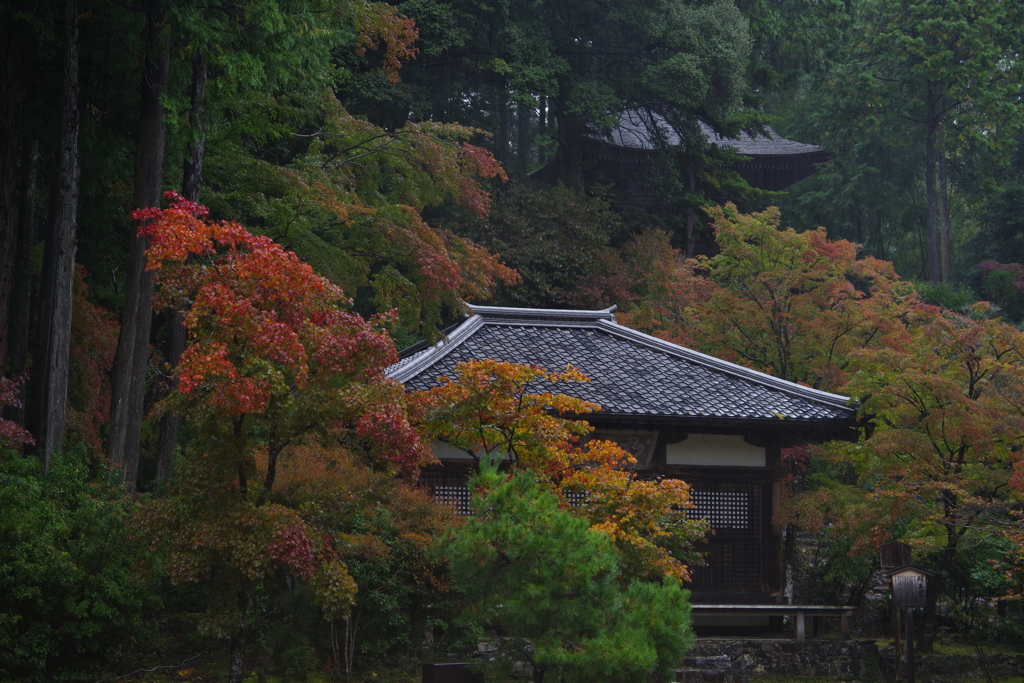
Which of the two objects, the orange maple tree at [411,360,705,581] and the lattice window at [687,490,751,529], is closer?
the orange maple tree at [411,360,705,581]

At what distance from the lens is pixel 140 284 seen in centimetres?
1195

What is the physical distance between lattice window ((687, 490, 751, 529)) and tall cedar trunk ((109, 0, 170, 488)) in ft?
29.4

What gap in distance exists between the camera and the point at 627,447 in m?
15.7

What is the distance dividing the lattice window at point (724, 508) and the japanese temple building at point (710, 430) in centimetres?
2

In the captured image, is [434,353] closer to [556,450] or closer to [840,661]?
[556,450]

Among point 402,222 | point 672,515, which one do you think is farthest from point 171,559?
point 402,222

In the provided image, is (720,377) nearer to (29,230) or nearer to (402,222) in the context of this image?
(402,222)

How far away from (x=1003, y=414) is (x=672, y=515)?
17.7 ft

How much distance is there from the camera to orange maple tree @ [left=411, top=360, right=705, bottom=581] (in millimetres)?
11281

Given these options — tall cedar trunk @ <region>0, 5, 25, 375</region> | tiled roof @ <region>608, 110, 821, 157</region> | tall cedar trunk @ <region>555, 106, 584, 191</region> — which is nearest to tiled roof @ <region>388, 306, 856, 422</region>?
tall cedar trunk @ <region>0, 5, 25, 375</region>

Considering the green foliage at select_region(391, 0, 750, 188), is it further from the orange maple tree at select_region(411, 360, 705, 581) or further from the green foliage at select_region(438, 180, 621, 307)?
the orange maple tree at select_region(411, 360, 705, 581)

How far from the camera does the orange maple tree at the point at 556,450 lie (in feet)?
37.0

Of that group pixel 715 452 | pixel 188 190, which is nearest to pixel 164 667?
pixel 188 190

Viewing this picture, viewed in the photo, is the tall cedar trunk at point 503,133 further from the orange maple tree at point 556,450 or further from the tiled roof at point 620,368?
the orange maple tree at point 556,450
